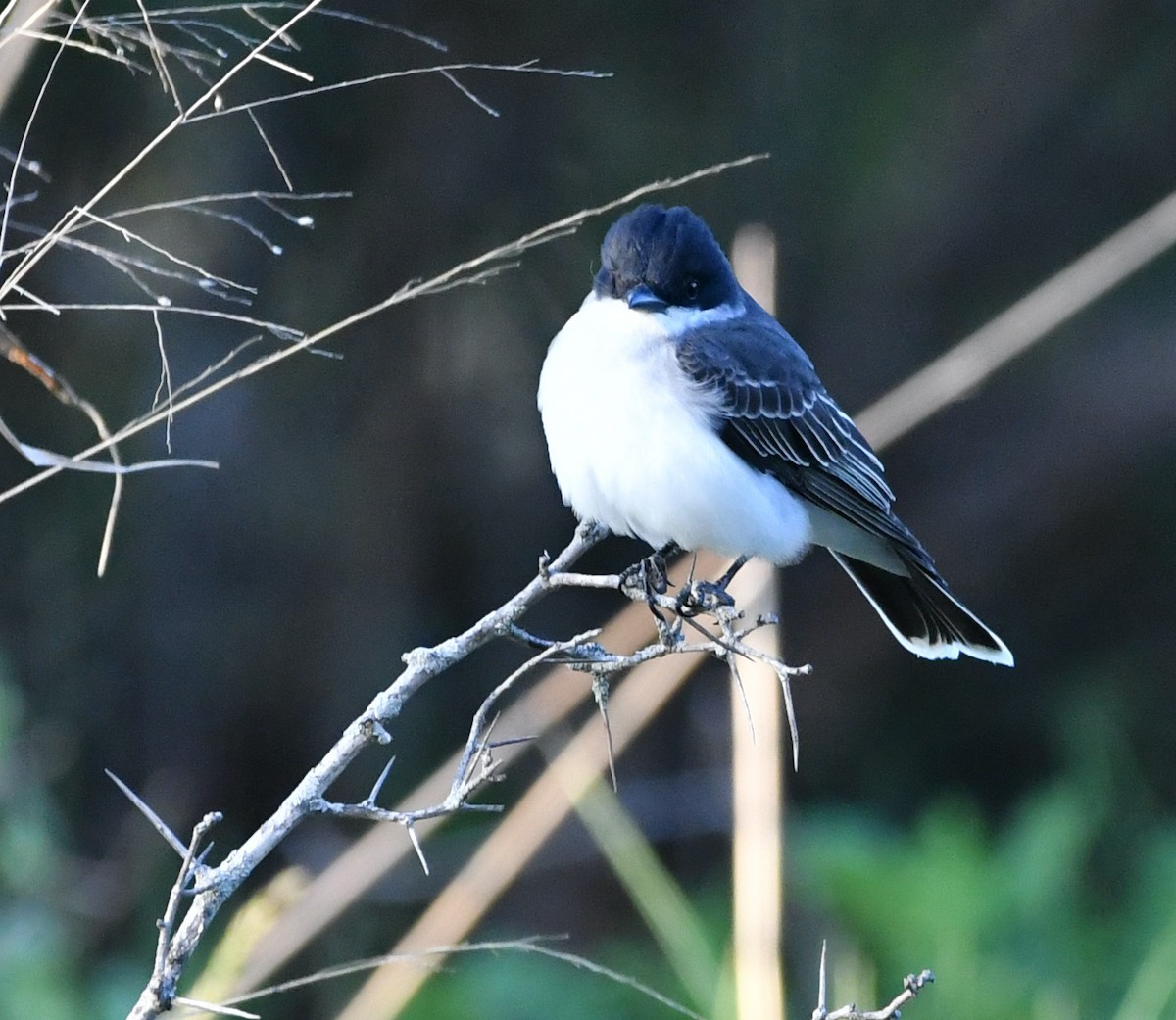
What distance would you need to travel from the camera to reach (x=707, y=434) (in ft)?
11.0

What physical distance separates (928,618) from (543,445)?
2.03m

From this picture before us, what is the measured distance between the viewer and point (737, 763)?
8.20ft

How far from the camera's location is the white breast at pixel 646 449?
3.16m

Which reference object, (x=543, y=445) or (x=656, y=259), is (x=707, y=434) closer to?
(x=656, y=259)

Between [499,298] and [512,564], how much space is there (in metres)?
0.94

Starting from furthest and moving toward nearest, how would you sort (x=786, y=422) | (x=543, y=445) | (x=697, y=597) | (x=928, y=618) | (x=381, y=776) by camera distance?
Result: (x=543, y=445) → (x=928, y=618) → (x=786, y=422) → (x=697, y=597) → (x=381, y=776)

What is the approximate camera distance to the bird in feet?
10.5

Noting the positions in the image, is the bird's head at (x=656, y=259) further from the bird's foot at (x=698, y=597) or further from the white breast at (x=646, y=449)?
the bird's foot at (x=698, y=597)

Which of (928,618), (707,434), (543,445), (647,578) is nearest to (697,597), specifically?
(647,578)

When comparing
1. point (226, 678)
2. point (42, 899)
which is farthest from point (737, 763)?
point (226, 678)

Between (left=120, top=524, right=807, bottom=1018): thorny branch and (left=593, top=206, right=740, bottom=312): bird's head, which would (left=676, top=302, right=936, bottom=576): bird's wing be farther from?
(left=120, top=524, right=807, bottom=1018): thorny branch

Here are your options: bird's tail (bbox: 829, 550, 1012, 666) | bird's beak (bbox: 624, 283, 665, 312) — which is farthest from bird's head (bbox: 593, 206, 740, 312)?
bird's tail (bbox: 829, 550, 1012, 666)

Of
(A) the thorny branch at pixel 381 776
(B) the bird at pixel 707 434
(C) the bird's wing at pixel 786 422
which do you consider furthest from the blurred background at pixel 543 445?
(A) the thorny branch at pixel 381 776

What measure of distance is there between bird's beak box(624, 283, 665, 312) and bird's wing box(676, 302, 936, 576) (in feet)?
0.42
